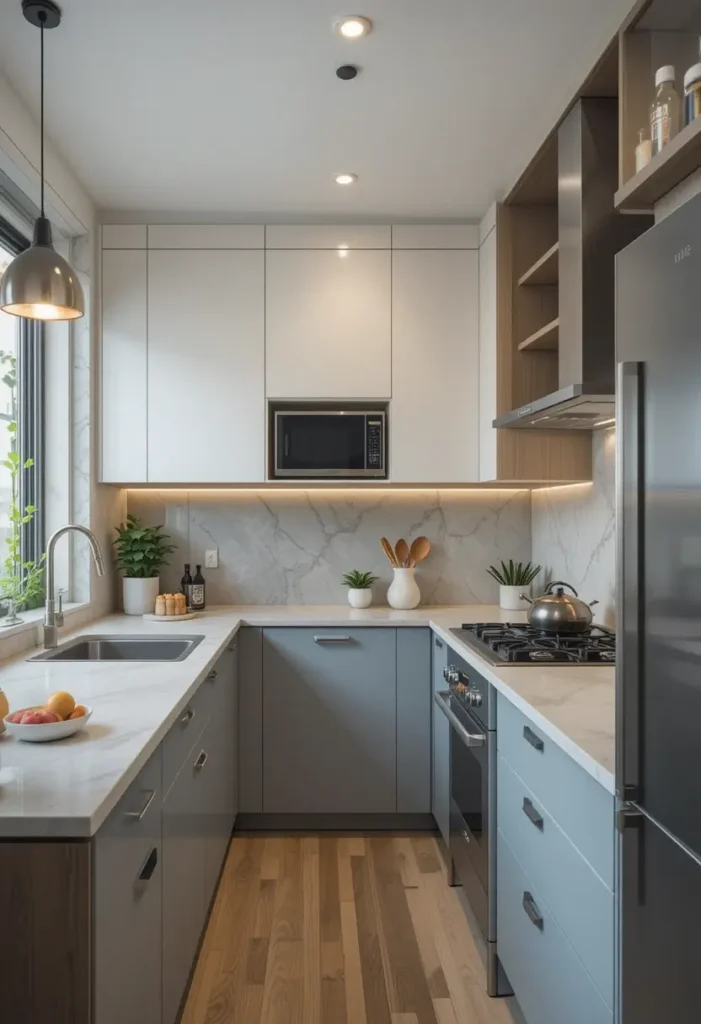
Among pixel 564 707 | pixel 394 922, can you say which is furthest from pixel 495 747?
pixel 394 922

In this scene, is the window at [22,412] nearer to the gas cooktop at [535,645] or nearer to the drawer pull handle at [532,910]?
the gas cooktop at [535,645]

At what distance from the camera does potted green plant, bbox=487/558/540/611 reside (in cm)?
346

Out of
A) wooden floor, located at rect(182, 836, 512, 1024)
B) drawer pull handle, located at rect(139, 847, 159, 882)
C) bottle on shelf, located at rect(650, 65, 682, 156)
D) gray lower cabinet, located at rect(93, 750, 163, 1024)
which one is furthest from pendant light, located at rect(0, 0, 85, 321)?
wooden floor, located at rect(182, 836, 512, 1024)

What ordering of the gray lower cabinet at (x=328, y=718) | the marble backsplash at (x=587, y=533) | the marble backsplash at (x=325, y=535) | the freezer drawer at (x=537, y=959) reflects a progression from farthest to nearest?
the marble backsplash at (x=325, y=535) → the gray lower cabinet at (x=328, y=718) → the marble backsplash at (x=587, y=533) → the freezer drawer at (x=537, y=959)

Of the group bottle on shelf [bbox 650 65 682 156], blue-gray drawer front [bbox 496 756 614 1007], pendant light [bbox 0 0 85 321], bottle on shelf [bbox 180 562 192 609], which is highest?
bottle on shelf [bbox 650 65 682 156]

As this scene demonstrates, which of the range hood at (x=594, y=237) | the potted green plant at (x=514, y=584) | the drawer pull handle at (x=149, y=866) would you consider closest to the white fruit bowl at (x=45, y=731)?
the drawer pull handle at (x=149, y=866)

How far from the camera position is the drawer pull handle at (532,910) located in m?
1.71

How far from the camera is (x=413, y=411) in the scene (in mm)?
3283

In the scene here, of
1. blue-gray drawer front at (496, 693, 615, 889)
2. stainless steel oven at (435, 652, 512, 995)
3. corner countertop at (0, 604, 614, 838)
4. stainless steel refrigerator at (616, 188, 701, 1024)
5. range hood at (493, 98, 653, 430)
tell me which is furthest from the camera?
range hood at (493, 98, 653, 430)

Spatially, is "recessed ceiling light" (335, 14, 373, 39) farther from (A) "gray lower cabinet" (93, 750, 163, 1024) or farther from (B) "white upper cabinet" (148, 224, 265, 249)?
(A) "gray lower cabinet" (93, 750, 163, 1024)

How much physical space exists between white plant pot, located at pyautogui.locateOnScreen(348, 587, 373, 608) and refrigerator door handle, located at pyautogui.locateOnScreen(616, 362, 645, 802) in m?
2.23

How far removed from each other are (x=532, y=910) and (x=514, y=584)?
6.13ft

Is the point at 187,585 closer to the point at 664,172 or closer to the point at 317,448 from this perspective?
the point at 317,448

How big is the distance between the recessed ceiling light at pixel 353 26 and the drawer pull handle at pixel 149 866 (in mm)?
2074
